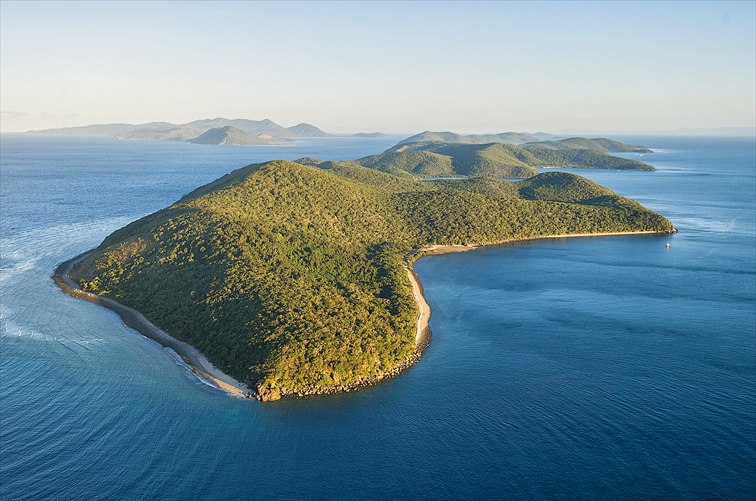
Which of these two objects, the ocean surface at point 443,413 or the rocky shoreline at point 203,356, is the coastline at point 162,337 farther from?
the ocean surface at point 443,413

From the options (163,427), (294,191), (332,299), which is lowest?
(163,427)

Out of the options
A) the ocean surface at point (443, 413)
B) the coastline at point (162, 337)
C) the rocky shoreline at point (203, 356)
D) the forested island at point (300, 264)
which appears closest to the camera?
the ocean surface at point (443, 413)

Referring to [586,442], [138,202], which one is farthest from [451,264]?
[138,202]

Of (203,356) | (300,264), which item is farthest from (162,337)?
(300,264)

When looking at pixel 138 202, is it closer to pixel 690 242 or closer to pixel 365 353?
pixel 365 353

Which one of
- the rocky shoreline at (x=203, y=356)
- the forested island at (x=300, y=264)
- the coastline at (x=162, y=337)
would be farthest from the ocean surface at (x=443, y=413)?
the forested island at (x=300, y=264)

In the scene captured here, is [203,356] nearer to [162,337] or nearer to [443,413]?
[162,337]
